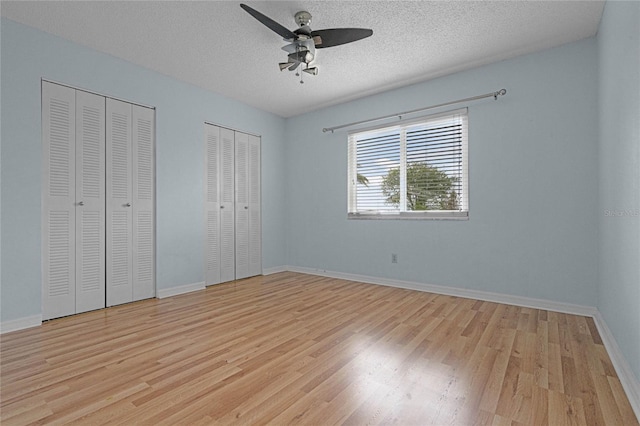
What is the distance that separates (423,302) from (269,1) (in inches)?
130

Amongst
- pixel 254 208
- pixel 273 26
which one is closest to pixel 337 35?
pixel 273 26

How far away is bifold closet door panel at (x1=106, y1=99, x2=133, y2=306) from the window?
9.77 ft

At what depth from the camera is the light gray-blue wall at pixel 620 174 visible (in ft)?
5.60

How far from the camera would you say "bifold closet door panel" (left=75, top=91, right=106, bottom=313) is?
3217mm

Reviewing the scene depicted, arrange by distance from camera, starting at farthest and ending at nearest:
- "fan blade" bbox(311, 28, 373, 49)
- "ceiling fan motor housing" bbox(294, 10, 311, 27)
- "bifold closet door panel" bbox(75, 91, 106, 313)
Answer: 1. "bifold closet door panel" bbox(75, 91, 106, 313)
2. "ceiling fan motor housing" bbox(294, 10, 311, 27)
3. "fan blade" bbox(311, 28, 373, 49)

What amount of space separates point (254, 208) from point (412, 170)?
101 inches

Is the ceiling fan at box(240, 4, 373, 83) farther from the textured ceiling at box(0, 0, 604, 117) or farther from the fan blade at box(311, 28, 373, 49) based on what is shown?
the textured ceiling at box(0, 0, 604, 117)

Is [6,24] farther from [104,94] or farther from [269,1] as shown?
[269,1]

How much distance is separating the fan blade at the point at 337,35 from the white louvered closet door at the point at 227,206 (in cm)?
241

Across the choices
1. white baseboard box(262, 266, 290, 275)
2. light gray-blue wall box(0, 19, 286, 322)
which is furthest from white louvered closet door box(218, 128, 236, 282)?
white baseboard box(262, 266, 290, 275)

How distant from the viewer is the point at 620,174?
2.08 meters

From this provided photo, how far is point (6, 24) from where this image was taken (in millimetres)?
2750

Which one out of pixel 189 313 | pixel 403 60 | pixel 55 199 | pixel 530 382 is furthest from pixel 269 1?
pixel 530 382

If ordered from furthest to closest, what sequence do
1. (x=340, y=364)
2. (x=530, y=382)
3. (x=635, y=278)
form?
(x=340, y=364)
(x=530, y=382)
(x=635, y=278)
